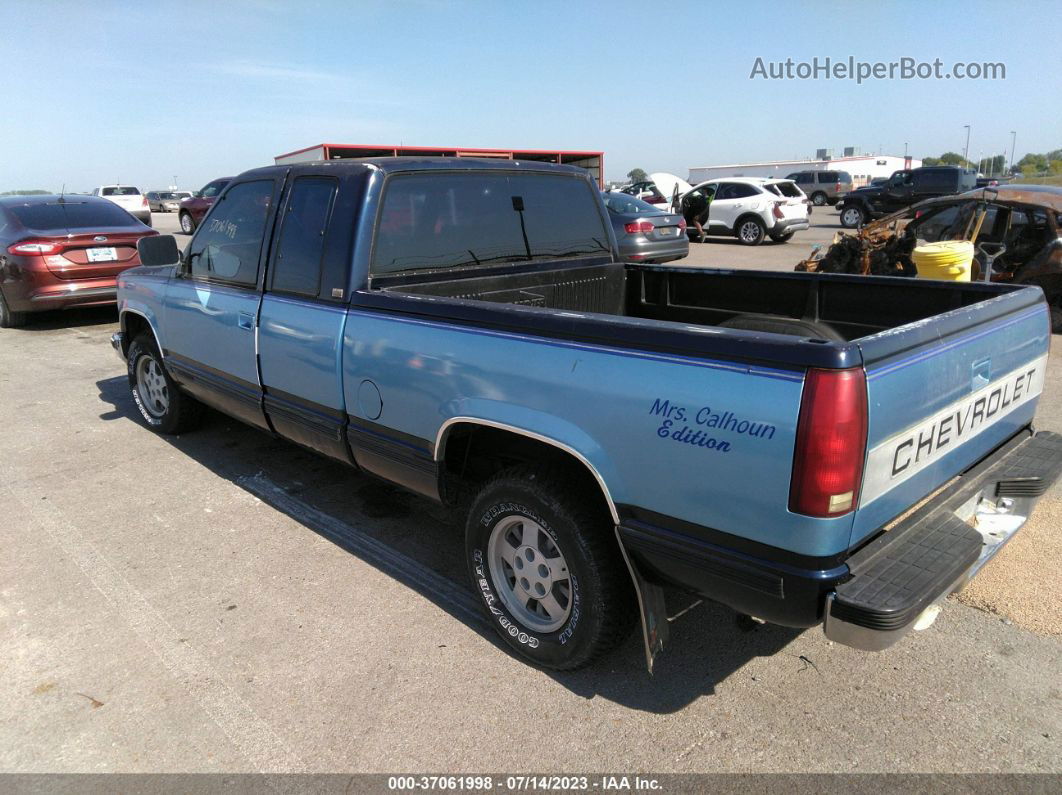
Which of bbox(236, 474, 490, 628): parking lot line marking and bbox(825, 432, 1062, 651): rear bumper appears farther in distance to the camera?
bbox(236, 474, 490, 628): parking lot line marking

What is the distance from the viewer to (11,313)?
9914 mm

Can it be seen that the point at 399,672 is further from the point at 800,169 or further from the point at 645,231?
the point at 800,169

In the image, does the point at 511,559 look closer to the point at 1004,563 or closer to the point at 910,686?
the point at 910,686

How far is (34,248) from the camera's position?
8.87 metres

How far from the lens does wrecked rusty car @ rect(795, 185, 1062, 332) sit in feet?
27.3

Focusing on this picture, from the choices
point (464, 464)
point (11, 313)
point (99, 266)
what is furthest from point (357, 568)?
point (11, 313)

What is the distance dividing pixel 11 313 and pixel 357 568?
8918 millimetres

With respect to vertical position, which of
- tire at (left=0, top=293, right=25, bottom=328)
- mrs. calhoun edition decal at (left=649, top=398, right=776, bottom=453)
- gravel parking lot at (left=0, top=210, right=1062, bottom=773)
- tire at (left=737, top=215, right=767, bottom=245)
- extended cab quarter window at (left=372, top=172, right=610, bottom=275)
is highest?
extended cab quarter window at (left=372, top=172, right=610, bottom=275)

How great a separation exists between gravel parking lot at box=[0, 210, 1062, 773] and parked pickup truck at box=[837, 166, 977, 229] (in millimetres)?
21701

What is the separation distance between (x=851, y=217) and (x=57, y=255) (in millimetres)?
22221

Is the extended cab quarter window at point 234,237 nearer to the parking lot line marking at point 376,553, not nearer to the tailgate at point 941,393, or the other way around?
the parking lot line marking at point 376,553

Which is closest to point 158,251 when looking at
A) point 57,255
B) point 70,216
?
point 57,255

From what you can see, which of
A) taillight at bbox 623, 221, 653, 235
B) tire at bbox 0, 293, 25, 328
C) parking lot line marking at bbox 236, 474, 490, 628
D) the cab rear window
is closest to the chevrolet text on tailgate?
parking lot line marking at bbox 236, 474, 490, 628

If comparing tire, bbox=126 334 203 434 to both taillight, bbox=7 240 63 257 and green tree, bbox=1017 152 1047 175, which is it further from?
green tree, bbox=1017 152 1047 175
